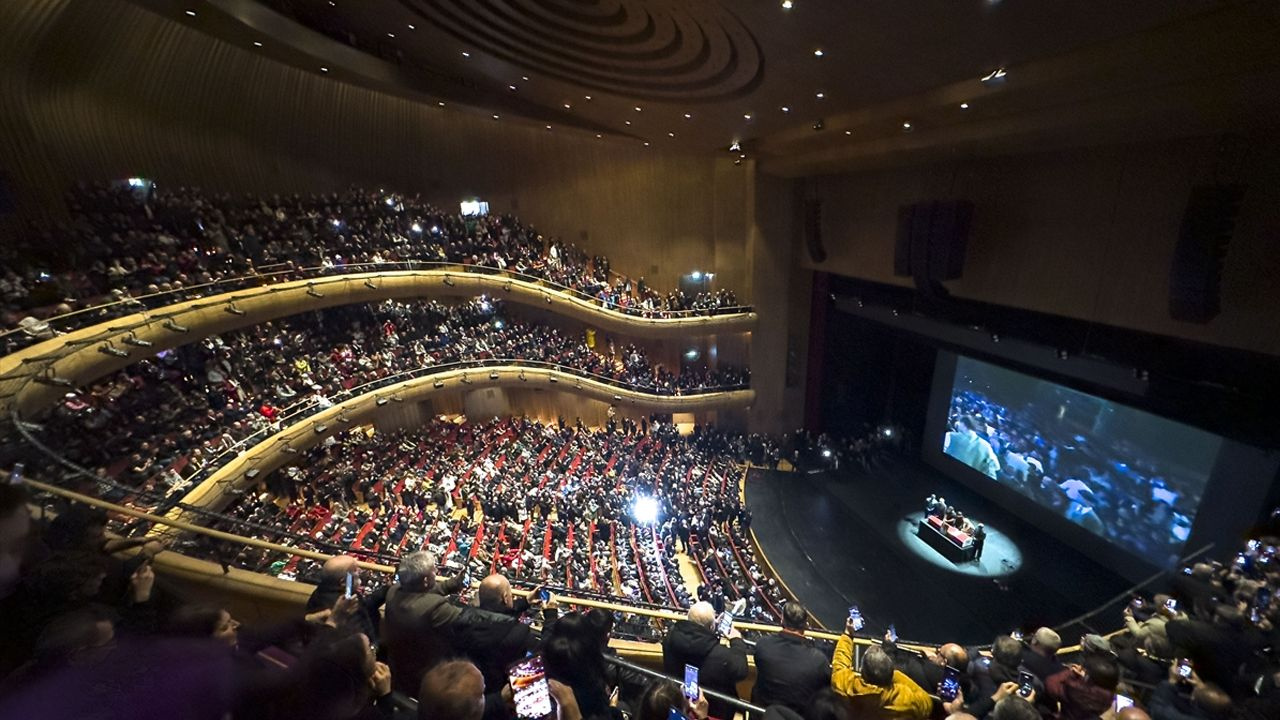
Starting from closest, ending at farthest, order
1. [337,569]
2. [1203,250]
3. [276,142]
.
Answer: [337,569] → [1203,250] → [276,142]

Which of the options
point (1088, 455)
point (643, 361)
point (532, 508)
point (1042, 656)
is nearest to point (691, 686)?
point (1042, 656)

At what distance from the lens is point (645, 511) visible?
1300 cm

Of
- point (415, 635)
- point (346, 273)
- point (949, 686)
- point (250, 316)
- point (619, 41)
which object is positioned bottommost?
point (949, 686)

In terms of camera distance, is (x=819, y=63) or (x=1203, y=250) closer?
(x=1203, y=250)

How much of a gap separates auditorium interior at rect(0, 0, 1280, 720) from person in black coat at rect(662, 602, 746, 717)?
1.1 inches

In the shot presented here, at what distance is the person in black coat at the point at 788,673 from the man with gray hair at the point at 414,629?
1680 millimetres

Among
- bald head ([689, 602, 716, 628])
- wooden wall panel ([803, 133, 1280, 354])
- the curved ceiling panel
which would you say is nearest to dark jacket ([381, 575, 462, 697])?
bald head ([689, 602, 716, 628])

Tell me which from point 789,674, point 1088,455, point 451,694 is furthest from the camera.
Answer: point 1088,455

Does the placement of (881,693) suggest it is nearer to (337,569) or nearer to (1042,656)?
(1042,656)

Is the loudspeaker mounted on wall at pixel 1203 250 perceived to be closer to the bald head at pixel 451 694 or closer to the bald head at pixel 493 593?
the bald head at pixel 493 593

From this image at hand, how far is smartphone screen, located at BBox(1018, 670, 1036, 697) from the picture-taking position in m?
3.38

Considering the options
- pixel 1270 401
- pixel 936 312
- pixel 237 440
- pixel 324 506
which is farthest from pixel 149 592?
pixel 936 312

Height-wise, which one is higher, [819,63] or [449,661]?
[819,63]

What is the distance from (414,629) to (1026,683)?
3697 millimetres
